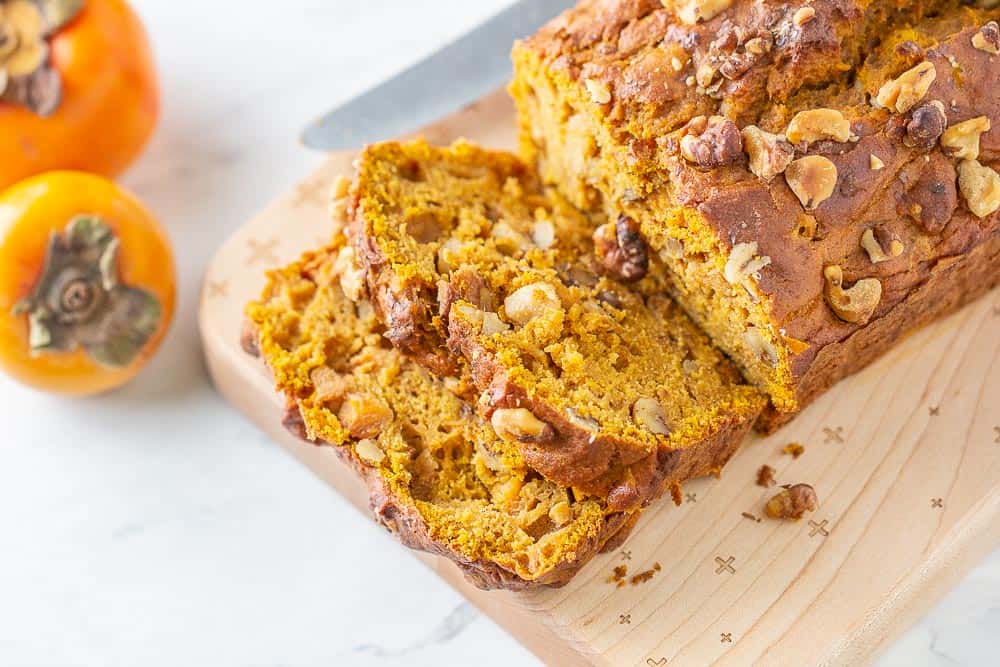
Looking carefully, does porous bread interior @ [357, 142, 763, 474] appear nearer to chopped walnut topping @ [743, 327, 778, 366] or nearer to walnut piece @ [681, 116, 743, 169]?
chopped walnut topping @ [743, 327, 778, 366]

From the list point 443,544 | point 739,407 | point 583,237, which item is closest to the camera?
point 443,544

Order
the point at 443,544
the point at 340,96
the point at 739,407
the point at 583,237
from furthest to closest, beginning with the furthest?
the point at 340,96
the point at 583,237
the point at 739,407
the point at 443,544

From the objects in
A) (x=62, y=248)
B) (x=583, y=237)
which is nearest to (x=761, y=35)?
(x=583, y=237)

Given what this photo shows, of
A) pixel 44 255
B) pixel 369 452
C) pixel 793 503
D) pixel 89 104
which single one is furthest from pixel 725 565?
pixel 89 104

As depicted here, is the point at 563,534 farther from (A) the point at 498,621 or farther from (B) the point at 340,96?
(B) the point at 340,96

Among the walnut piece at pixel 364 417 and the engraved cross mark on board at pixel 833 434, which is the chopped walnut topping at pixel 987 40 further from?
the walnut piece at pixel 364 417

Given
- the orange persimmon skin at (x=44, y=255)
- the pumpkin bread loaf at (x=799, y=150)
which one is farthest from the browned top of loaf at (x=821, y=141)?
the orange persimmon skin at (x=44, y=255)

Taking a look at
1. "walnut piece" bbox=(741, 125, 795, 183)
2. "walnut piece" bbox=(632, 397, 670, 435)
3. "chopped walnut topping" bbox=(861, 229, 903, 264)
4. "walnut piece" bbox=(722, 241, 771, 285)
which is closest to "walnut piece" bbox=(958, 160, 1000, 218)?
"chopped walnut topping" bbox=(861, 229, 903, 264)

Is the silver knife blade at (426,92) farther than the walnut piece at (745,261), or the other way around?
the silver knife blade at (426,92)

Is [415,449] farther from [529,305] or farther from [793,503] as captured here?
[793,503]
